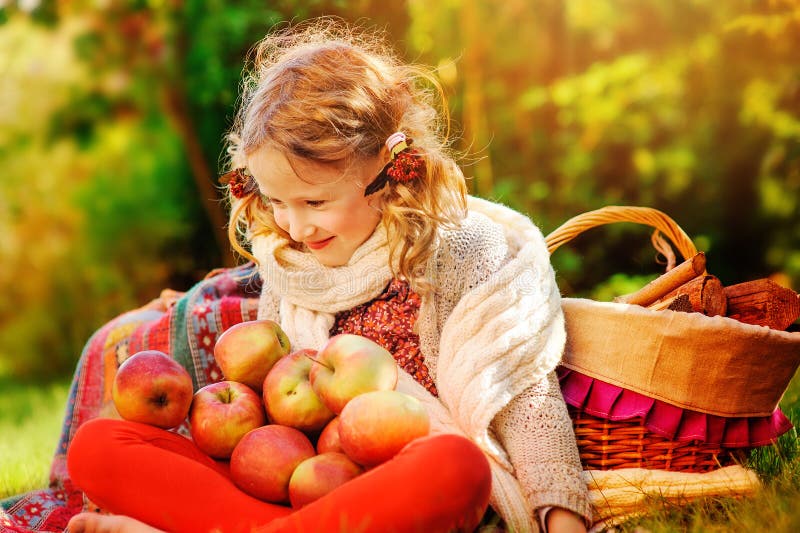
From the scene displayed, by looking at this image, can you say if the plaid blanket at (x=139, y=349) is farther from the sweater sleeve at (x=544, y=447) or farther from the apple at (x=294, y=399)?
the sweater sleeve at (x=544, y=447)

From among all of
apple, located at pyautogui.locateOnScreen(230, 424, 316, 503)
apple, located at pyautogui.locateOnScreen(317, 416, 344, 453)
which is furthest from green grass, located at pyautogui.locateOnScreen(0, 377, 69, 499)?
apple, located at pyautogui.locateOnScreen(317, 416, 344, 453)

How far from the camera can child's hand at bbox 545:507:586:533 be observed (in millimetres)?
2027

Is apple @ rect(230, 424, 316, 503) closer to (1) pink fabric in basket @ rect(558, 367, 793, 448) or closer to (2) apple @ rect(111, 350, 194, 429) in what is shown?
(2) apple @ rect(111, 350, 194, 429)

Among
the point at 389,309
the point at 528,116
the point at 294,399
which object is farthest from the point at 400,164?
the point at 528,116

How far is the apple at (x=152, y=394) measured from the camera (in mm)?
2156

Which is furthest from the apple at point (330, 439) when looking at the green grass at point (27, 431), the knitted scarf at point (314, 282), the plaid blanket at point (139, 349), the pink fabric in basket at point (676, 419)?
the green grass at point (27, 431)

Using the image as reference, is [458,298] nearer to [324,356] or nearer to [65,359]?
[324,356]

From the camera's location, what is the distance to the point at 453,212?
2.44 meters

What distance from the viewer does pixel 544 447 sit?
214 cm

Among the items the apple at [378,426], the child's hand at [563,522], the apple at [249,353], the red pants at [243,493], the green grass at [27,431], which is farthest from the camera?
the green grass at [27,431]

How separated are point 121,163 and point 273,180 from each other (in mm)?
4235

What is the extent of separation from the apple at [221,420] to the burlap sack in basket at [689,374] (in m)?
0.87

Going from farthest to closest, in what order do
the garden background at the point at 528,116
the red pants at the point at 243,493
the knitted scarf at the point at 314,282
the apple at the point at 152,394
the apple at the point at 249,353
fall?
the garden background at the point at 528,116 < the knitted scarf at the point at 314,282 < the apple at the point at 249,353 < the apple at the point at 152,394 < the red pants at the point at 243,493

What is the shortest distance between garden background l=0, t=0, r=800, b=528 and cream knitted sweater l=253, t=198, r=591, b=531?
175 cm
